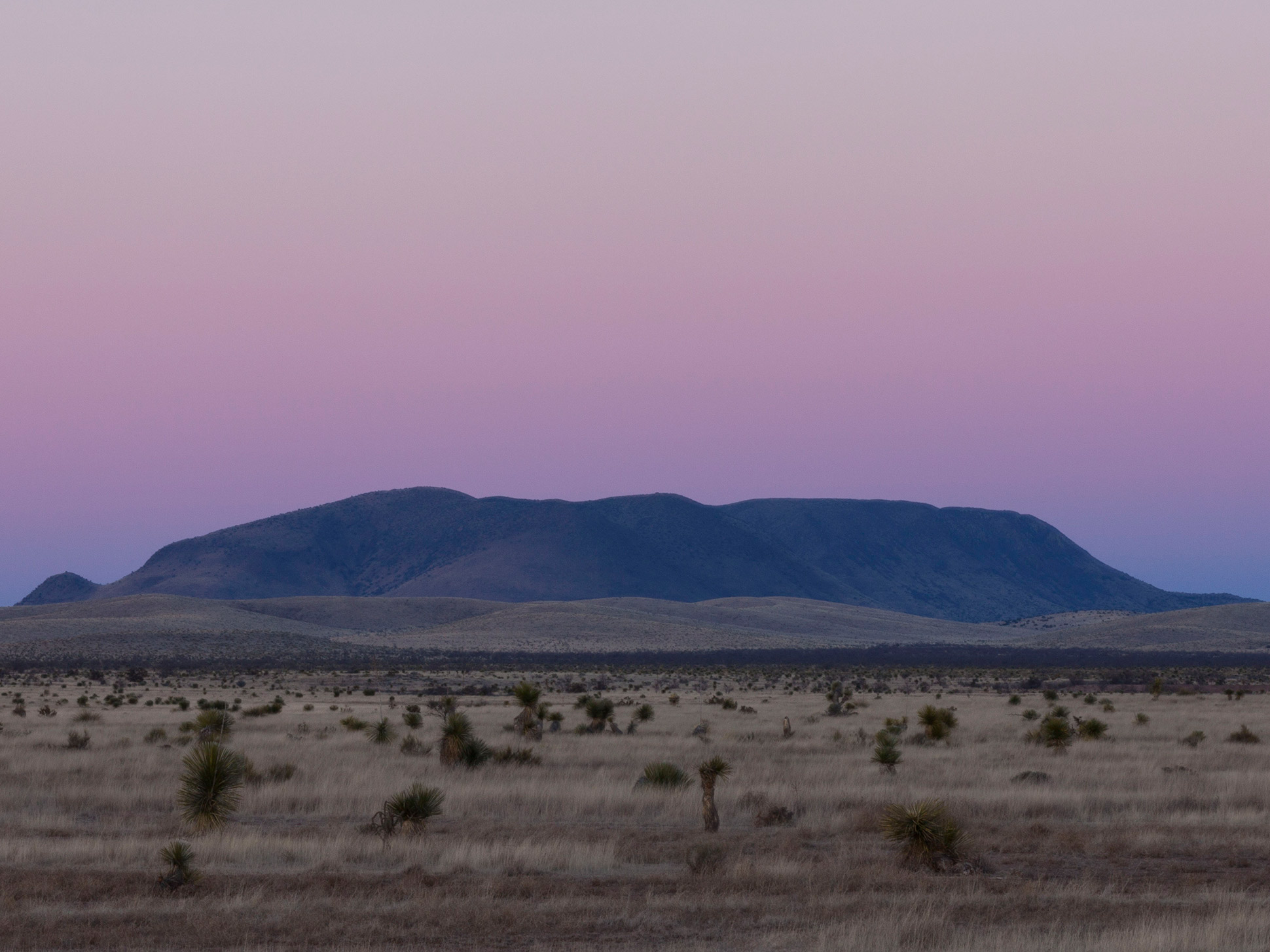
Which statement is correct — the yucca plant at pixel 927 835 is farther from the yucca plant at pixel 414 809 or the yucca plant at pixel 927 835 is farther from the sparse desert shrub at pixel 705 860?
the yucca plant at pixel 414 809

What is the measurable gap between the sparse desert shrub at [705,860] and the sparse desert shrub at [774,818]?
2.68m

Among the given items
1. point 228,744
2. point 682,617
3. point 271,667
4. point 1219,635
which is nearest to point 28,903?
point 228,744

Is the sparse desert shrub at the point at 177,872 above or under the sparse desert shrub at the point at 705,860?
above

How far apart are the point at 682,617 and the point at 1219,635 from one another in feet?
213

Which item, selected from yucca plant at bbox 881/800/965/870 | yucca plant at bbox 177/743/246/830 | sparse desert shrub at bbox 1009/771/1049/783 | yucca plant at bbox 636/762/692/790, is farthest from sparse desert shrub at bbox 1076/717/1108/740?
yucca plant at bbox 177/743/246/830

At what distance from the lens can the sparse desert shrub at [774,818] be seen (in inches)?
682

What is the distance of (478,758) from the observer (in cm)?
2333

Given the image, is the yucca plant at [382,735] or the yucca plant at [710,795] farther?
the yucca plant at [382,735]

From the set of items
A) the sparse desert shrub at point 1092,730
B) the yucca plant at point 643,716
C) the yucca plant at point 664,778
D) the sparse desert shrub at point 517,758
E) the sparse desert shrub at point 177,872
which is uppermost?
the sparse desert shrub at point 177,872

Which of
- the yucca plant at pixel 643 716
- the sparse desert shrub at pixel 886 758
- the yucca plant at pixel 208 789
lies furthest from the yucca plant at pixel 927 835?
the yucca plant at pixel 643 716

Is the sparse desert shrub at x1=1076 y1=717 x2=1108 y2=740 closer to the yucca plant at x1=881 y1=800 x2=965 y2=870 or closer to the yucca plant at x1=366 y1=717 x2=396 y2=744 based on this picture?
the yucca plant at x1=366 y1=717 x2=396 y2=744

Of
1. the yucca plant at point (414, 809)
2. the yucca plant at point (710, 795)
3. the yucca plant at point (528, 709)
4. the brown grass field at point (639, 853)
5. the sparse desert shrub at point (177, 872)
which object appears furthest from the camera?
the yucca plant at point (528, 709)

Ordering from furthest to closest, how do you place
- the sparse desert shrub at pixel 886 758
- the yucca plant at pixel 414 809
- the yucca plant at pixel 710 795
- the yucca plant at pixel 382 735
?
the yucca plant at pixel 382 735
the sparse desert shrub at pixel 886 758
the yucca plant at pixel 710 795
the yucca plant at pixel 414 809

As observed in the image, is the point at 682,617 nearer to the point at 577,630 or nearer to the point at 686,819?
the point at 577,630
